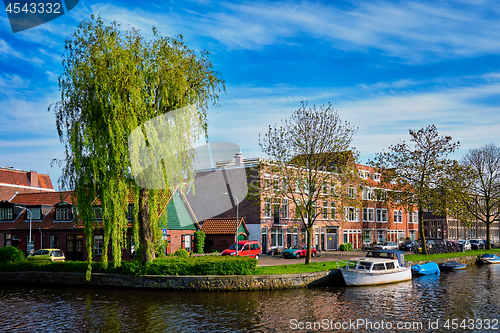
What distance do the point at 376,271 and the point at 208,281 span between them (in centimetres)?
1124

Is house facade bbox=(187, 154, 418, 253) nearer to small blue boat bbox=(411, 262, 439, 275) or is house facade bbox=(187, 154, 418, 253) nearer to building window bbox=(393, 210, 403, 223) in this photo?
small blue boat bbox=(411, 262, 439, 275)

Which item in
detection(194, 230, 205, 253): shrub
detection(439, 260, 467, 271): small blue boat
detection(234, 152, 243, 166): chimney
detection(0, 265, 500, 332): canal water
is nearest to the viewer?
detection(0, 265, 500, 332): canal water

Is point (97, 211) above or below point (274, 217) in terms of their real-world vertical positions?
above

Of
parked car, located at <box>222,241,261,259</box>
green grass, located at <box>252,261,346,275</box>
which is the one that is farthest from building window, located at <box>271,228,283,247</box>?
green grass, located at <box>252,261,346,275</box>

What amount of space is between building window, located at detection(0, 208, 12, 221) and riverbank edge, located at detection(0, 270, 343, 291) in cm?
2439

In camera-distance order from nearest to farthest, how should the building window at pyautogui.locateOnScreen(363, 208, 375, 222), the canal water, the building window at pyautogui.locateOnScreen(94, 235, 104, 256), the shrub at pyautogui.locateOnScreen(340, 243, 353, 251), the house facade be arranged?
the canal water
the building window at pyautogui.locateOnScreen(94, 235, 104, 256)
the house facade
the shrub at pyautogui.locateOnScreen(340, 243, 353, 251)
the building window at pyautogui.locateOnScreen(363, 208, 375, 222)

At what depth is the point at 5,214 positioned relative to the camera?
1975 inches

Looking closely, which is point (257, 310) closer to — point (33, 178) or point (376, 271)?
point (376, 271)

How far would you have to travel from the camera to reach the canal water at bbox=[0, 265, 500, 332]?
1786 cm

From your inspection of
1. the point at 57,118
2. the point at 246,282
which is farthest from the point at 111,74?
the point at 246,282

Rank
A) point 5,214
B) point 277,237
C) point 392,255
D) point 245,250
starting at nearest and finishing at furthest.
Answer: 1. point 392,255
2. point 245,250
3. point 5,214
4. point 277,237

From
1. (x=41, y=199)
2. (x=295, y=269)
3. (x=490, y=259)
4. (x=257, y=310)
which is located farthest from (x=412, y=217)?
(x=257, y=310)

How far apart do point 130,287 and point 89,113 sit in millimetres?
11127

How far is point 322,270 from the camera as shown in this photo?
96.3 feet
